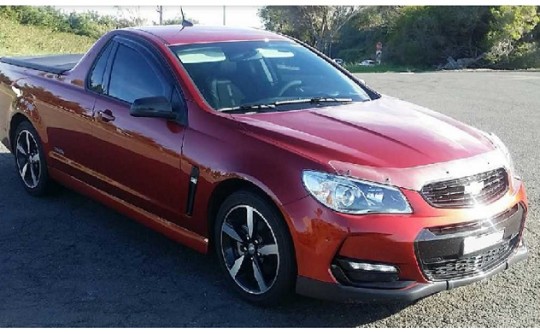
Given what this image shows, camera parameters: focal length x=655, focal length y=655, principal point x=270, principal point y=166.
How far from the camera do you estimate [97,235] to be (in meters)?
5.05

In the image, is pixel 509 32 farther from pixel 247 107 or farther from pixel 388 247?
pixel 388 247

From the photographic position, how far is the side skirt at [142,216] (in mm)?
4213

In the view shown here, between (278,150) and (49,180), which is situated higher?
(278,150)

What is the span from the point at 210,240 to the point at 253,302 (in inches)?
→ 20.5

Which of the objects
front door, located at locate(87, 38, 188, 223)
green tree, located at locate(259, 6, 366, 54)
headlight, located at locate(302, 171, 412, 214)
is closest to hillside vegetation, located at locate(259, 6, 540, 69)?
green tree, located at locate(259, 6, 366, 54)

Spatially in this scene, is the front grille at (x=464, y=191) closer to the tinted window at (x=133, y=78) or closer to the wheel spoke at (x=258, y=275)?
the wheel spoke at (x=258, y=275)

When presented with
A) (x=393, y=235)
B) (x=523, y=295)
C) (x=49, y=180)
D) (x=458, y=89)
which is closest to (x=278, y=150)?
(x=393, y=235)

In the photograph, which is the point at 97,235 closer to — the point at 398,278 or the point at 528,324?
the point at 398,278

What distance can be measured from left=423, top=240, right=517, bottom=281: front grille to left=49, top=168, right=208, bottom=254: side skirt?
143 centimetres

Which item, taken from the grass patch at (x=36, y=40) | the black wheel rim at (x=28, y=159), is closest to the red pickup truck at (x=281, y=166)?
the black wheel rim at (x=28, y=159)

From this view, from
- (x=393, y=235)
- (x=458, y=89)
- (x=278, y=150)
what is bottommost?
(x=458, y=89)

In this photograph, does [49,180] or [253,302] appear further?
[49,180]

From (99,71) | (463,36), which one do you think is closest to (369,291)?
(99,71)

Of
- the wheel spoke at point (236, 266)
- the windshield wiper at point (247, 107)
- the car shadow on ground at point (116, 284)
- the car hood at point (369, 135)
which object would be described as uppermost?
the windshield wiper at point (247, 107)
